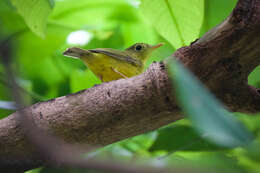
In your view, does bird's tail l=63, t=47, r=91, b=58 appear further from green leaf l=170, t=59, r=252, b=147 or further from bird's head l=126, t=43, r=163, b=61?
green leaf l=170, t=59, r=252, b=147

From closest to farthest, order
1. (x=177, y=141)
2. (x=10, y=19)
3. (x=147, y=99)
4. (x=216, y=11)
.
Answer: (x=147, y=99), (x=216, y=11), (x=177, y=141), (x=10, y=19)

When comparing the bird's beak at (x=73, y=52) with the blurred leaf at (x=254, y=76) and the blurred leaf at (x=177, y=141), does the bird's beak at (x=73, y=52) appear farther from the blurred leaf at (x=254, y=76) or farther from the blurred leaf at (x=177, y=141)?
the blurred leaf at (x=254, y=76)

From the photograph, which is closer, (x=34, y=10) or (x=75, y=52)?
(x=34, y=10)

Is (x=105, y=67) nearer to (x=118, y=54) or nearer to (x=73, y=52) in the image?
(x=118, y=54)

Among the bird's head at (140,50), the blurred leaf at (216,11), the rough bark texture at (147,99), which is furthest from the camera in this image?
the bird's head at (140,50)

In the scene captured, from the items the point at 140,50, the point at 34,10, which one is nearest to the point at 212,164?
the point at 34,10

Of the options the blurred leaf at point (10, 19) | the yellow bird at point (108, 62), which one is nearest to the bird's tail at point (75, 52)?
the yellow bird at point (108, 62)

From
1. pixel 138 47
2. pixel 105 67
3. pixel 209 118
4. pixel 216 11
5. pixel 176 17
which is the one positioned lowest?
pixel 209 118
